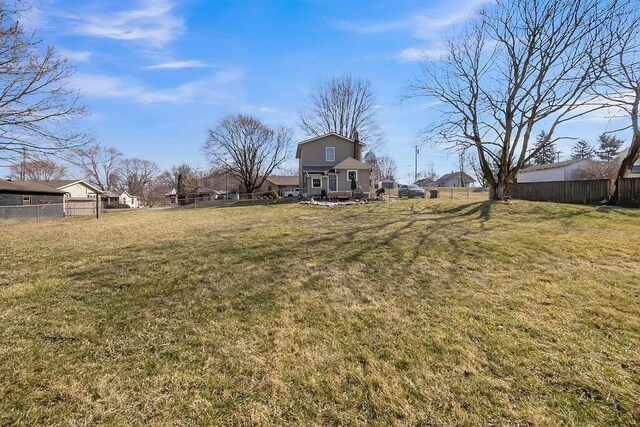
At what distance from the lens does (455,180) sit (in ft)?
264

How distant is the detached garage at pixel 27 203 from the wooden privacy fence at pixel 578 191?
29.3 metres

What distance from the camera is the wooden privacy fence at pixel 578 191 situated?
15.8 meters

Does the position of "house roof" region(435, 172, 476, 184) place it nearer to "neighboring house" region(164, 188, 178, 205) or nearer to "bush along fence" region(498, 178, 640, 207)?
"bush along fence" region(498, 178, 640, 207)

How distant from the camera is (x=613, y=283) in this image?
473 cm

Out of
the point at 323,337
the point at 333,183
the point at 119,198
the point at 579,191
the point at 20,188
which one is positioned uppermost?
the point at 20,188

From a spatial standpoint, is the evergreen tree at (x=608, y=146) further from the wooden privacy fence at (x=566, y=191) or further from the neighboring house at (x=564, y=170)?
the wooden privacy fence at (x=566, y=191)

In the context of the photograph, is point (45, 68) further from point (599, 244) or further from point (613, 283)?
point (599, 244)

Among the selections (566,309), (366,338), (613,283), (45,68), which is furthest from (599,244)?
(45,68)

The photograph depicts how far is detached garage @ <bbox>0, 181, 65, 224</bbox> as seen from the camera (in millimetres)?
18719

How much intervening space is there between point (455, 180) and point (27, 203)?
265ft

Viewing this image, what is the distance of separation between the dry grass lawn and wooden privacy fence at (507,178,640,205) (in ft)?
42.3

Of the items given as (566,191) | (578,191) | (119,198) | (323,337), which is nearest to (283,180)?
(119,198)

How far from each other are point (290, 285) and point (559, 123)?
17945 mm

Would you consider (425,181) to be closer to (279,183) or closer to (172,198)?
(279,183)
